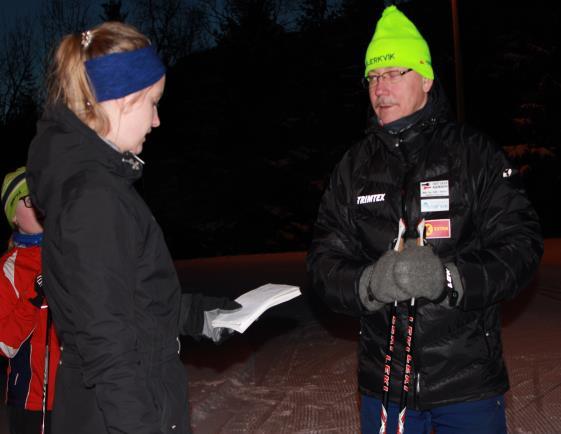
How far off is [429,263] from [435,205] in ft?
1.03

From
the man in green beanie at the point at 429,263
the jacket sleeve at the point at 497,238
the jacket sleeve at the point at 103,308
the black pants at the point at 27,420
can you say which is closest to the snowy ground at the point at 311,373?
the black pants at the point at 27,420

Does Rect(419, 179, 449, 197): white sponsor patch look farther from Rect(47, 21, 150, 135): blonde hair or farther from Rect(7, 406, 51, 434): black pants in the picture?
Rect(7, 406, 51, 434): black pants


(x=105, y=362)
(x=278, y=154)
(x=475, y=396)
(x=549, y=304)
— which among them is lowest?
(x=278, y=154)

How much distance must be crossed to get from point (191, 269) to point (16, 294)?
12812 mm

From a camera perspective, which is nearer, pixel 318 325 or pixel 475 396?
pixel 475 396

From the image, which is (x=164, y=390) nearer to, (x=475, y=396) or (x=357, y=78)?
(x=475, y=396)

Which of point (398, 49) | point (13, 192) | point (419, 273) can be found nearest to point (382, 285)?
point (419, 273)

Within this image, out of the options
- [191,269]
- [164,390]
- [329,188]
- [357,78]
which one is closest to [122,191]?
[164,390]

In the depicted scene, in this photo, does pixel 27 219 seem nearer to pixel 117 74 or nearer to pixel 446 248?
pixel 117 74

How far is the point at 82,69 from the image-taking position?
7.29 feet

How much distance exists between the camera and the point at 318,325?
877 centimetres

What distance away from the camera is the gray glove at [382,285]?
2639 mm

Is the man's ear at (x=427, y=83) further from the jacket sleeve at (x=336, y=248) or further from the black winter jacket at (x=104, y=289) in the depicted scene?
the black winter jacket at (x=104, y=289)

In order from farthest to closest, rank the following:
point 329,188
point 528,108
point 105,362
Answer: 1. point 528,108
2. point 329,188
3. point 105,362
